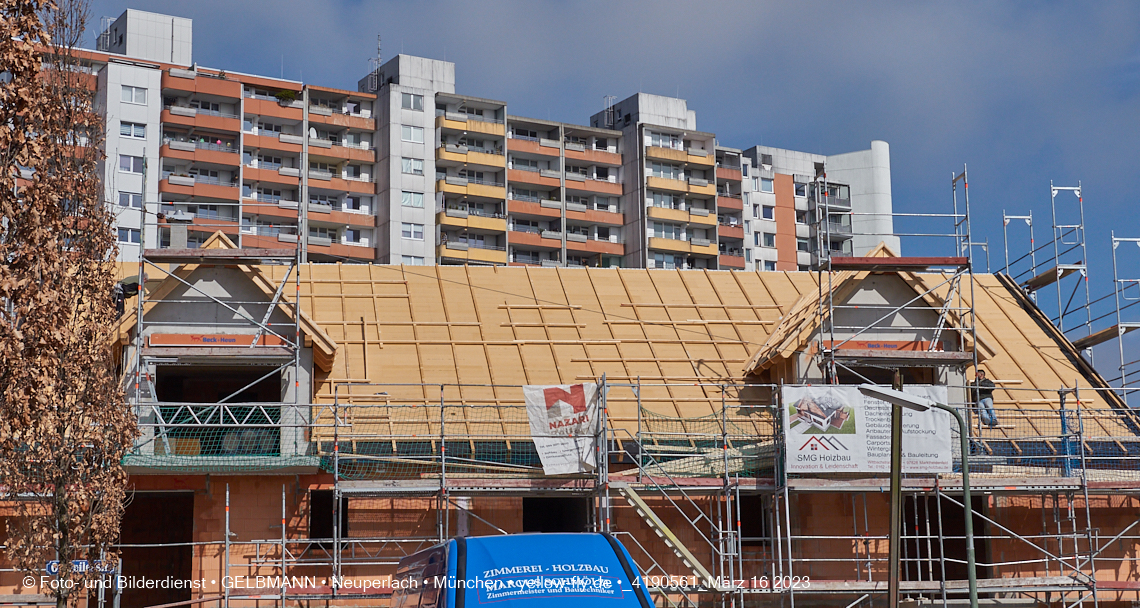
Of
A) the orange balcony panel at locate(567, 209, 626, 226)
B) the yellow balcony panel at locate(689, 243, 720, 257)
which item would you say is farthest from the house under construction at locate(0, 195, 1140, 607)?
the yellow balcony panel at locate(689, 243, 720, 257)

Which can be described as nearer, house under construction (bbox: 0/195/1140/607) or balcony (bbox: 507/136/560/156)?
house under construction (bbox: 0/195/1140/607)

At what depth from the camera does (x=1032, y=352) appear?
28750 mm

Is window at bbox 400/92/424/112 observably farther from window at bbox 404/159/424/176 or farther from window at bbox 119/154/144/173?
window at bbox 119/154/144/173

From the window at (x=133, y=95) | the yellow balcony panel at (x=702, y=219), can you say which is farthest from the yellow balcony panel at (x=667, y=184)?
the window at (x=133, y=95)

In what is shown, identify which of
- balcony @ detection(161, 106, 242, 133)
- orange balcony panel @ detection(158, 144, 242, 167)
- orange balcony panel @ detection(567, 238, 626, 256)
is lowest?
orange balcony panel @ detection(567, 238, 626, 256)

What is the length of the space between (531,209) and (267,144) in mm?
19878

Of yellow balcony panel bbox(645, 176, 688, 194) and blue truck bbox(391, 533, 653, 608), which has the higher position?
yellow balcony panel bbox(645, 176, 688, 194)

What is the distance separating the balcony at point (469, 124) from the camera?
8194 centimetres

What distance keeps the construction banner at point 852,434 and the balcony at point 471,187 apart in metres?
60.8

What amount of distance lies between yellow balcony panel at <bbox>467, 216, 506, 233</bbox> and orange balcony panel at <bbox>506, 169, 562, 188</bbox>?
11.9 ft

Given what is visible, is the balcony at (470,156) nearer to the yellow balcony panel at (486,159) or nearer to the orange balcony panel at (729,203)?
the yellow balcony panel at (486,159)

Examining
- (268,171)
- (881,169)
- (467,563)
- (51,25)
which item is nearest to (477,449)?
(51,25)

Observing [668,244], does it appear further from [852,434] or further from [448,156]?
[852,434]

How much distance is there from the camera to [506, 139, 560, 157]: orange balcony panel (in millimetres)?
86312
